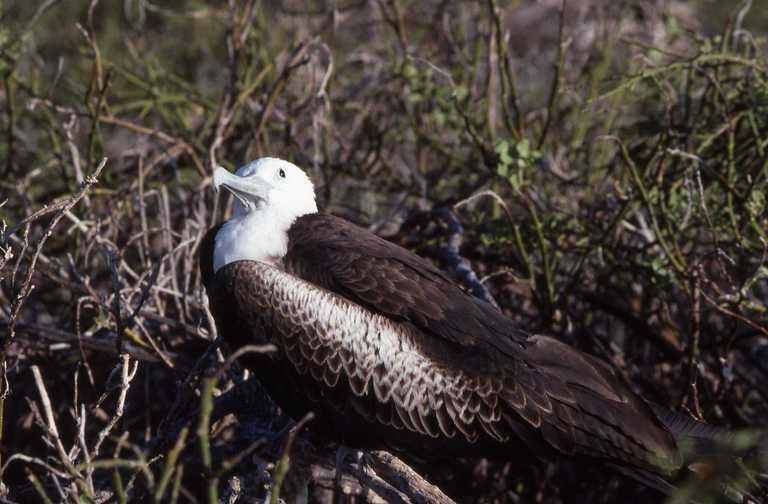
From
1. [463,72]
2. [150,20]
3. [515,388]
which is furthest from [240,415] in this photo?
[150,20]

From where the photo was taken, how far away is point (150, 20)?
677cm

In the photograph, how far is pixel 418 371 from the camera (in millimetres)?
2473

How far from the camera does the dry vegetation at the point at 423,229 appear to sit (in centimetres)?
275

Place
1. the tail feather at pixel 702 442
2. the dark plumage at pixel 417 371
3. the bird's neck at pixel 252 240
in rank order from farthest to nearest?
the bird's neck at pixel 252 240, the dark plumage at pixel 417 371, the tail feather at pixel 702 442

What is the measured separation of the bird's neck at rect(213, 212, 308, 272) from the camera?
2.57 metres

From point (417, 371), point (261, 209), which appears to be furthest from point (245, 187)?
point (417, 371)

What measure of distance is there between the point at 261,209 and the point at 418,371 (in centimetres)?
64

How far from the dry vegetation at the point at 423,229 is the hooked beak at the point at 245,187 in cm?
28

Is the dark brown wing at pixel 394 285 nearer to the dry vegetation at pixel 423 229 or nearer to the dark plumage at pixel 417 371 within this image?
the dark plumage at pixel 417 371

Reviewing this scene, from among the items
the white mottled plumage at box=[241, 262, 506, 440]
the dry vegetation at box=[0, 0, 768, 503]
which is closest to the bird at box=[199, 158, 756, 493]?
the white mottled plumage at box=[241, 262, 506, 440]

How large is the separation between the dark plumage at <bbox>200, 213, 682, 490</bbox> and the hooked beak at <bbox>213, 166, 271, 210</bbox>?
22 centimetres

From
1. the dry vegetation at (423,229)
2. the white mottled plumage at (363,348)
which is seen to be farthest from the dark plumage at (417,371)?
the dry vegetation at (423,229)

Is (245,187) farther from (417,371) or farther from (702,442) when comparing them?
(702,442)

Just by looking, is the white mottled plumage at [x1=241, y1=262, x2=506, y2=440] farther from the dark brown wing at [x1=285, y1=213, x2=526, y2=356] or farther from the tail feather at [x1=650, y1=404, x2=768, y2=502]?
the tail feather at [x1=650, y1=404, x2=768, y2=502]
